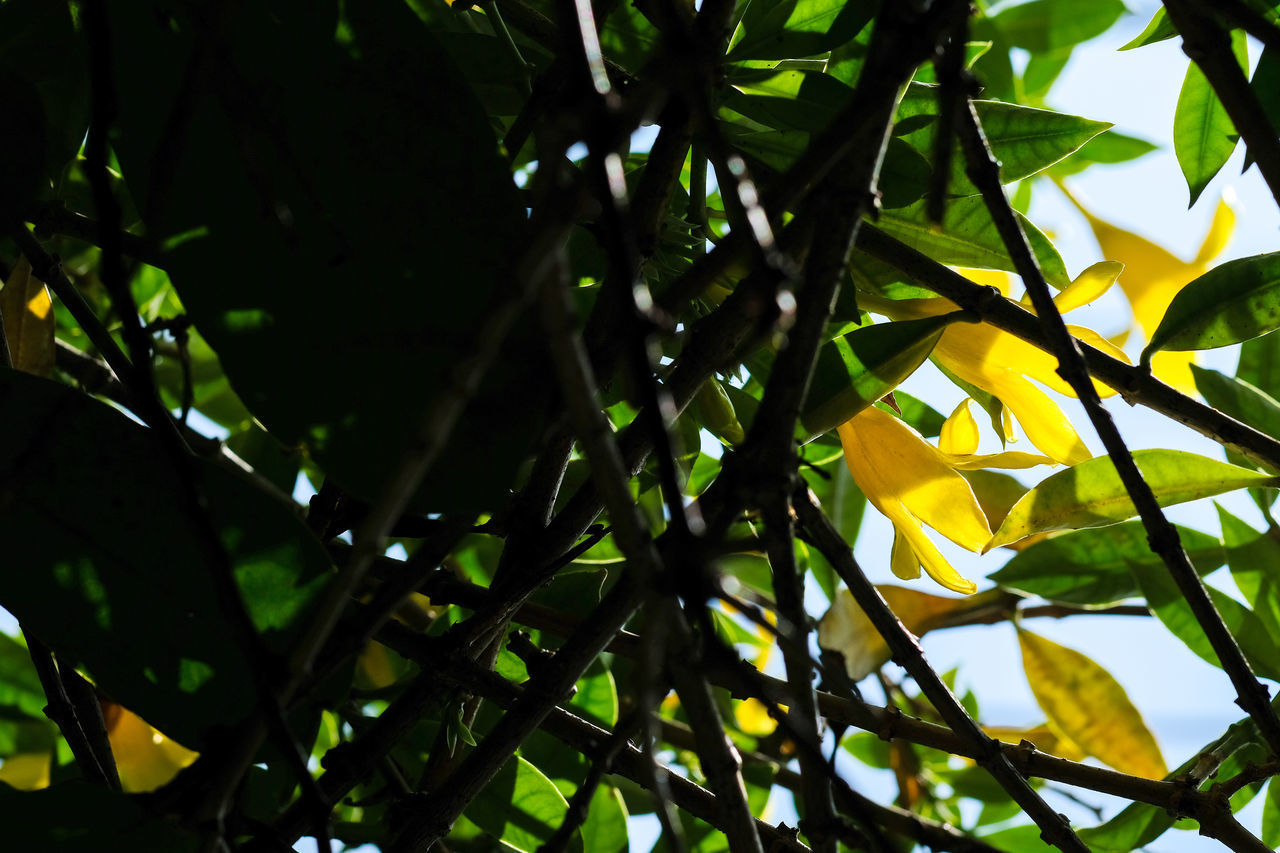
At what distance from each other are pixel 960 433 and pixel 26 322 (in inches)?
22.2

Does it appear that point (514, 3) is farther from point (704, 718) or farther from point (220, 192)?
point (704, 718)

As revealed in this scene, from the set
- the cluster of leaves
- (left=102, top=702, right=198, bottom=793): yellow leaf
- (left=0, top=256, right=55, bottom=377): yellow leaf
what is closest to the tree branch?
the cluster of leaves

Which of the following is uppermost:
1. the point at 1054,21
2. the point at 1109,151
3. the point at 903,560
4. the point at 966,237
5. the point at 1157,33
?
the point at 1054,21

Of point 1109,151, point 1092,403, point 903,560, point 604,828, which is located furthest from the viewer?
point 1109,151

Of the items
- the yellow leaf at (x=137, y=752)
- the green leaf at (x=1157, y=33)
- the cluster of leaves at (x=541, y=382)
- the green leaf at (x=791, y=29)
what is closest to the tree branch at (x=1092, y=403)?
the cluster of leaves at (x=541, y=382)

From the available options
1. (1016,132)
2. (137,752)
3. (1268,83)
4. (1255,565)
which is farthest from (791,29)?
(137,752)

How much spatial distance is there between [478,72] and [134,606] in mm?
302

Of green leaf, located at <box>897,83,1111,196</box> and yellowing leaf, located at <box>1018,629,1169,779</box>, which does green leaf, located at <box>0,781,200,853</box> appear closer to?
green leaf, located at <box>897,83,1111,196</box>

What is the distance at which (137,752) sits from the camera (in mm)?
814

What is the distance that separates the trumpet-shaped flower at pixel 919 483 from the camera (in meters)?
0.54

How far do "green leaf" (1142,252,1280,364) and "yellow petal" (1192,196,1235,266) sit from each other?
0.23 m

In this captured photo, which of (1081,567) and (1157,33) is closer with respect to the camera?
(1157,33)

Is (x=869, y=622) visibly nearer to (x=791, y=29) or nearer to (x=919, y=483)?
(x=919, y=483)

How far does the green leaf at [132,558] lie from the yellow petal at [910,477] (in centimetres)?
29
